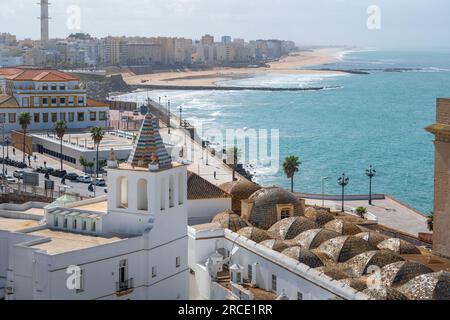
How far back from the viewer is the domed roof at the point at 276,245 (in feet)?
63.0

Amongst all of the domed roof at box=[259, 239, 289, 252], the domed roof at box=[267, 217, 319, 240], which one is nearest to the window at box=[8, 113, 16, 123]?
the domed roof at box=[267, 217, 319, 240]

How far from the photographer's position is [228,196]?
2494 cm

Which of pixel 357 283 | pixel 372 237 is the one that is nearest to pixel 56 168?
pixel 372 237

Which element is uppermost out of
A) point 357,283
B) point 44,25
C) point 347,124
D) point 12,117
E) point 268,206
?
point 44,25

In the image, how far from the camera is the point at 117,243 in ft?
55.1

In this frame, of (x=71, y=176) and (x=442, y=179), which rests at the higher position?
(x=442, y=179)

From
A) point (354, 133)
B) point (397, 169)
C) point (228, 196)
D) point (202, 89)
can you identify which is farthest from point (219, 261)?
point (202, 89)

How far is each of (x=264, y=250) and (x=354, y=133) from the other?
68.2 metres

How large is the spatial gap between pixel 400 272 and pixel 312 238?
3867 mm

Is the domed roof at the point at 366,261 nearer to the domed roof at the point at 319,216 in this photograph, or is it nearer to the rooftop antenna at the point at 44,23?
the domed roof at the point at 319,216

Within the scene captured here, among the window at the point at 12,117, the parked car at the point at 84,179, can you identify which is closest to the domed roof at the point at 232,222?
the parked car at the point at 84,179

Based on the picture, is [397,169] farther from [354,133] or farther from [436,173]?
[436,173]

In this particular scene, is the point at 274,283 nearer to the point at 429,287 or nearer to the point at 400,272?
the point at 400,272

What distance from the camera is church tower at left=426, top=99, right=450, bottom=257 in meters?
18.7
